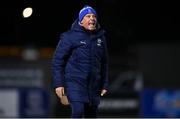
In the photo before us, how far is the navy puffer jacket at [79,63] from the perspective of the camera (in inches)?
293

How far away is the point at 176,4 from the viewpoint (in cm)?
1411

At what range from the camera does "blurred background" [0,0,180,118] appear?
1349 centimetres

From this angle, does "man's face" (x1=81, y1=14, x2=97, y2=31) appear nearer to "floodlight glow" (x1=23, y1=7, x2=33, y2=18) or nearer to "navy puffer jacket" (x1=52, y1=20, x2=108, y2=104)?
"navy puffer jacket" (x1=52, y1=20, x2=108, y2=104)

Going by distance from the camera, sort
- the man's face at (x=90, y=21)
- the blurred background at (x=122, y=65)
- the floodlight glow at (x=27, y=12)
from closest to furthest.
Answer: the man's face at (x=90, y=21) < the floodlight glow at (x=27, y=12) < the blurred background at (x=122, y=65)

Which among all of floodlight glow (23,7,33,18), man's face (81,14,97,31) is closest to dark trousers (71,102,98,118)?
man's face (81,14,97,31)

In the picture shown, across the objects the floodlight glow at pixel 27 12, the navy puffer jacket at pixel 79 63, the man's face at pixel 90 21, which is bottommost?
the navy puffer jacket at pixel 79 63

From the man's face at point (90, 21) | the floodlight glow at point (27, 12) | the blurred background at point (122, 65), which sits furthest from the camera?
the blurred background at point (122, 65)

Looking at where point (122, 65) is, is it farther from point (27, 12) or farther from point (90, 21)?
point (90, 21)

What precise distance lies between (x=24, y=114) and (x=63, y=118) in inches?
26.3

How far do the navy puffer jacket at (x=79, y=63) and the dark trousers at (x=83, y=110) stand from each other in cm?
5

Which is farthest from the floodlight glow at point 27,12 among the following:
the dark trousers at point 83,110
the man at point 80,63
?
the dark trousers at point 83,110

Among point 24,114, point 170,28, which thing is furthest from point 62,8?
point 170,28

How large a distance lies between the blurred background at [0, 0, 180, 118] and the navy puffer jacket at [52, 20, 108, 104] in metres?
4.77

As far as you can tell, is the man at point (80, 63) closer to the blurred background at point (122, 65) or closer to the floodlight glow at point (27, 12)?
the floodlight glow at point (27, 12)
